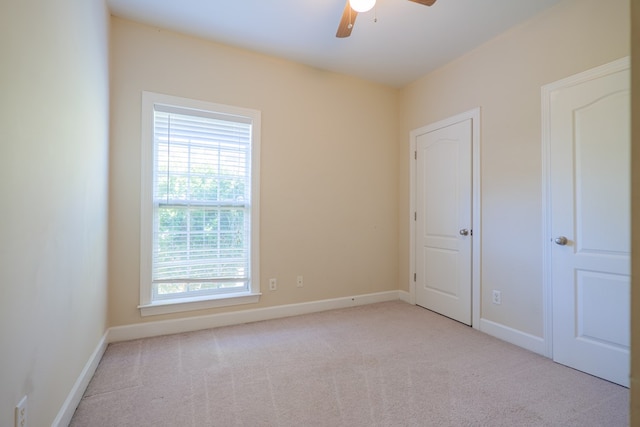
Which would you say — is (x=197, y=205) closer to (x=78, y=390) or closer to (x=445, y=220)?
(x=78, y=390)

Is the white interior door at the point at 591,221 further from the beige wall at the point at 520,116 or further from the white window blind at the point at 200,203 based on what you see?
the white window blind at the point at 200,203

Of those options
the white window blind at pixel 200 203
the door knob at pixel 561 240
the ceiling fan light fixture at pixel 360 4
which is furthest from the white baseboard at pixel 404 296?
the ceiling fan light fixture at pixel 360 4

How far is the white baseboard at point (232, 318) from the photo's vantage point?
2.63 meters

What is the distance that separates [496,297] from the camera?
2807 millimetres

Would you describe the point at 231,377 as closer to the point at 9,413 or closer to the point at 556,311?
the point at 9,413

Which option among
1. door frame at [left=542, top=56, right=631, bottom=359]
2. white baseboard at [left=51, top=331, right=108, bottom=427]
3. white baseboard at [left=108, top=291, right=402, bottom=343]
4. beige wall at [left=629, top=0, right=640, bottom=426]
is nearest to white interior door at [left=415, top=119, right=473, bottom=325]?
white baseboard at [left=108, top=291, right=402, bottom=343]

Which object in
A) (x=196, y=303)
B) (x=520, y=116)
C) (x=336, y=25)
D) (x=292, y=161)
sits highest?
(x=336, y=25)

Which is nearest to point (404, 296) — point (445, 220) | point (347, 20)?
point (445, 220)

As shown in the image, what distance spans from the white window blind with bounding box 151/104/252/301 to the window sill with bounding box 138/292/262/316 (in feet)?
0.23

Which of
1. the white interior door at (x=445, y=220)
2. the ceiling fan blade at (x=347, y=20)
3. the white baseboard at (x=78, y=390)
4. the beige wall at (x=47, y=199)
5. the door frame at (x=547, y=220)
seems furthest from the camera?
the white interior door at (x=445, y=220)

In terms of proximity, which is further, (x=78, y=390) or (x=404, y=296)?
(x=404, y=296)

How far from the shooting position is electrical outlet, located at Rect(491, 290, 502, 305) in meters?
2.78

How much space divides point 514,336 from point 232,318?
2591mm

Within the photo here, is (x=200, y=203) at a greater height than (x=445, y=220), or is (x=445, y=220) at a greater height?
(x=200, y=203)
